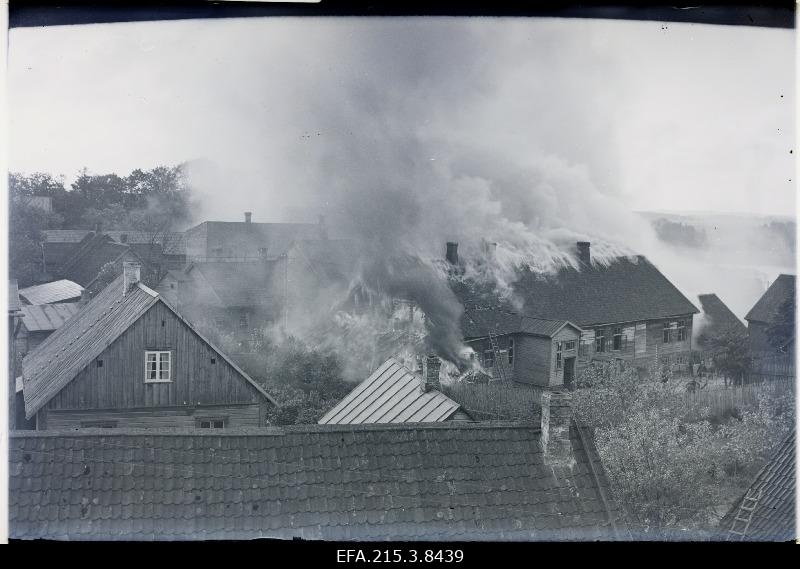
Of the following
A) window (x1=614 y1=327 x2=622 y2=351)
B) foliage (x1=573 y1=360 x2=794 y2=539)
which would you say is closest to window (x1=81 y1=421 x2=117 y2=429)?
foliage (x1=573 y1=360 x2=794 y2=539)

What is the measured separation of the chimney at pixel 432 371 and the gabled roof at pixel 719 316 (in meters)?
1.69

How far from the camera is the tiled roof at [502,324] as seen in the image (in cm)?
390

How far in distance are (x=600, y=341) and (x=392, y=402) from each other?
1.37m

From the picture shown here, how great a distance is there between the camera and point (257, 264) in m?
3.73

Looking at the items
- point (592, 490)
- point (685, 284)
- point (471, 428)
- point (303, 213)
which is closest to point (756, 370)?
point (685, 284)

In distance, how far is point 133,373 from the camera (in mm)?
3590

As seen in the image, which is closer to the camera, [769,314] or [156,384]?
[156,384]

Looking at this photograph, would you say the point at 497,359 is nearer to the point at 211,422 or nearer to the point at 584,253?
the point at 584,253

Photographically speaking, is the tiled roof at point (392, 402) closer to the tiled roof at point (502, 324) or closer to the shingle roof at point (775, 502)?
the tiled roof at point (502, 324)

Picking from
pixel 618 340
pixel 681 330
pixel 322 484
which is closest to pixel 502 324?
pixel 618 340

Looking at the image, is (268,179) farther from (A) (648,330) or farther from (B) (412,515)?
(A) (648,330)

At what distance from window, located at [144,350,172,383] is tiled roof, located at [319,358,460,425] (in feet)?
2.94

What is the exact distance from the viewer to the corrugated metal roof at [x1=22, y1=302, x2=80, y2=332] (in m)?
3.60
